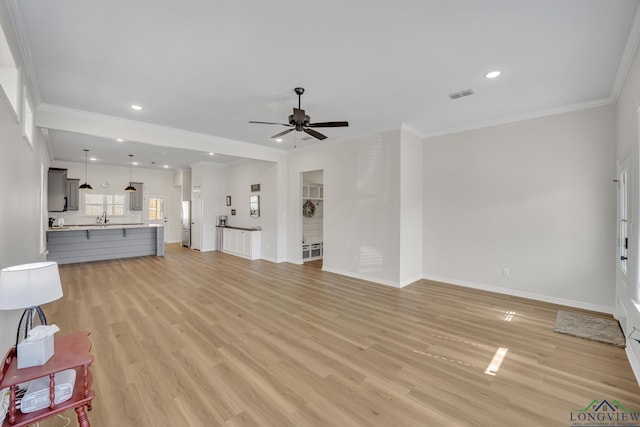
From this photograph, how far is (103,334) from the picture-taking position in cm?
319

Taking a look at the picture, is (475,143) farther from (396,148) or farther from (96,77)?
(96,77)

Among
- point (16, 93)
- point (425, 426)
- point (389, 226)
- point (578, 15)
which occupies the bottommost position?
point (425, 426)

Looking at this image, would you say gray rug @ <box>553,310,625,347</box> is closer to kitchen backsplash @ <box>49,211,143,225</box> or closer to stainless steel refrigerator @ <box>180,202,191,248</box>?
stainless steel refrigerator @ <box>180,202,191,248</box>

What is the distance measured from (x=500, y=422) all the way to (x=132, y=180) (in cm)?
1189

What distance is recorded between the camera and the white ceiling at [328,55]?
2188mm

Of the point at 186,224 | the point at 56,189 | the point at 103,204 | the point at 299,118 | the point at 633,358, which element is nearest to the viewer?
the point at 633,358

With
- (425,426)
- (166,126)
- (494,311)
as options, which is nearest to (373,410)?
(425,426)

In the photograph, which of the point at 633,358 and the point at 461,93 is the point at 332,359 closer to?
the point at 633,358

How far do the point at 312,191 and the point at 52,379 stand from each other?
6.64 meters

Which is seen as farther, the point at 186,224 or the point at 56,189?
the point at 186,224

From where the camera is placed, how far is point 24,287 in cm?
160

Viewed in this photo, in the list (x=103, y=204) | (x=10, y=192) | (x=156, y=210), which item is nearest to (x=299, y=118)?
(x=10, y=192)

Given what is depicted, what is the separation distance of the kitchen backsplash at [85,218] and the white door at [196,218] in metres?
2.41

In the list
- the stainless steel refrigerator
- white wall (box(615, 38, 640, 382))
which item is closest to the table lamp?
white wall (box(615, 38, 640, 382))
